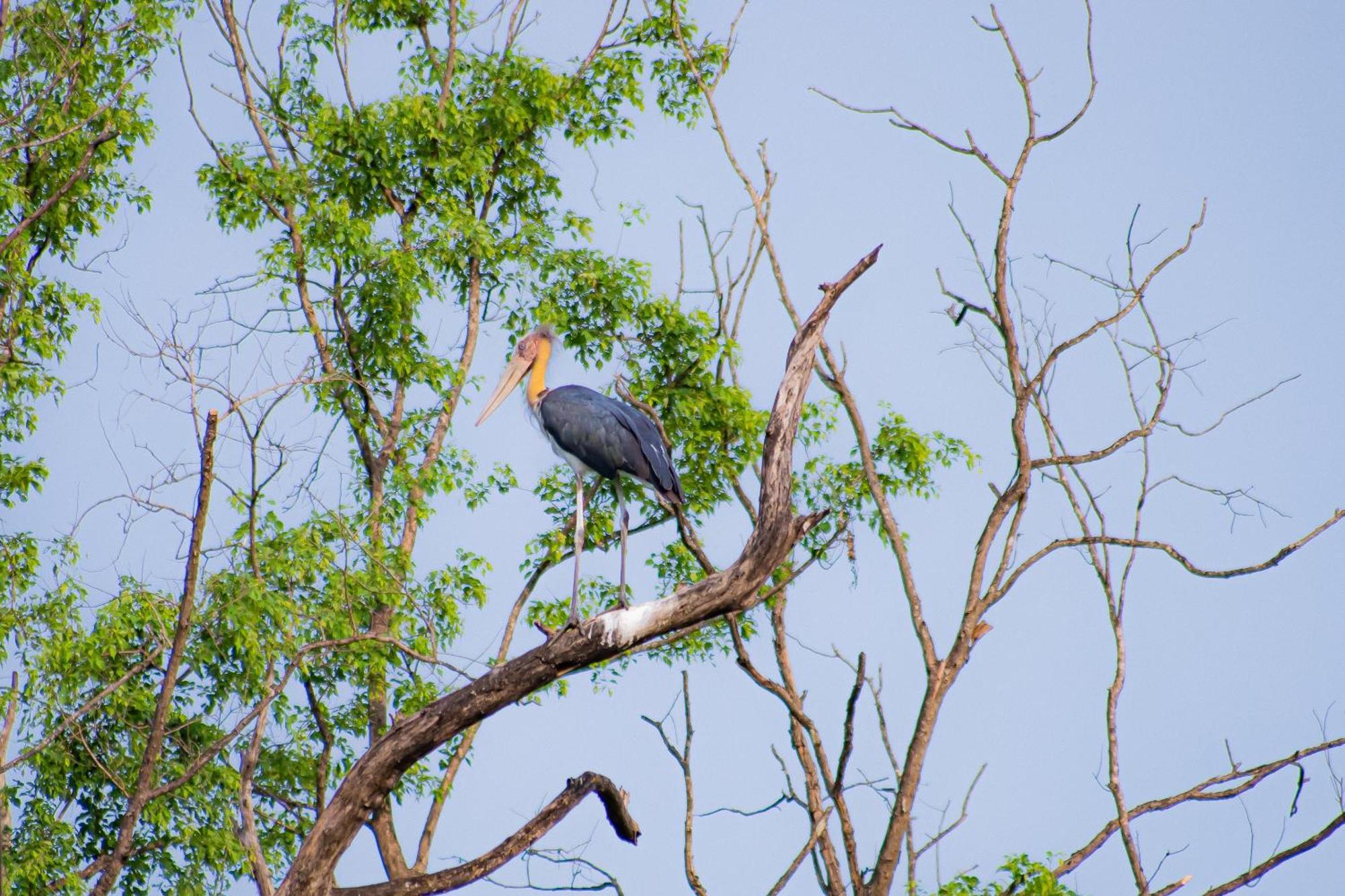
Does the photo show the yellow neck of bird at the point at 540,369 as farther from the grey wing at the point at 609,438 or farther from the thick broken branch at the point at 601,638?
the thick broken branch at the point at 601,638

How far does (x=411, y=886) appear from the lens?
782 cm

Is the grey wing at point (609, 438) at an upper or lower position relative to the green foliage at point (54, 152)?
lower

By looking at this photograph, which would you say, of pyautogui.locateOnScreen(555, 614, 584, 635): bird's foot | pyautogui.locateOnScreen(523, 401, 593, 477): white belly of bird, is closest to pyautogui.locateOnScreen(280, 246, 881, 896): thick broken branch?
A: pyautogui.locateOnScreen(555, 614, 584, 635): bird's foot

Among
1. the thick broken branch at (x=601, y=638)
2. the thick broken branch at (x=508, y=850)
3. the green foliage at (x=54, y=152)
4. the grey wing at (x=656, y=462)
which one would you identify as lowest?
the thick broken branch at (x=508, y=850)

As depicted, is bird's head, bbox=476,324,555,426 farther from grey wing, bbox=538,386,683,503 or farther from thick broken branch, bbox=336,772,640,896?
thick broken branch, bbox=336,772,640,896

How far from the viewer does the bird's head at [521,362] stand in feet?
37.7

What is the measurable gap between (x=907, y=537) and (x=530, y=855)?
4115 mm

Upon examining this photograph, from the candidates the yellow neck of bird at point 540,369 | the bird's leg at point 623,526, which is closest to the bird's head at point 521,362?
the yellow neck of bird at point 540,369

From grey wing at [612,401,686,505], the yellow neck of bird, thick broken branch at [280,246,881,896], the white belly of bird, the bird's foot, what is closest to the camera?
thick broken branch at [280,246,881,896]

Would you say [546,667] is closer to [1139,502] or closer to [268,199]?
[1139,502]

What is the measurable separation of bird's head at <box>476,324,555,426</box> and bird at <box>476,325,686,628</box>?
880 millimetres

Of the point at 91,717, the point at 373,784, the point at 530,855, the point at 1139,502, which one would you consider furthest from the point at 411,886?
the point at 1139,502

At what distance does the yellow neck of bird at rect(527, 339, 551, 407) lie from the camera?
36.7 feet

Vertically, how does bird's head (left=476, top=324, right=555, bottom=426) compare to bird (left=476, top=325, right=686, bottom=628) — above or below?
above
